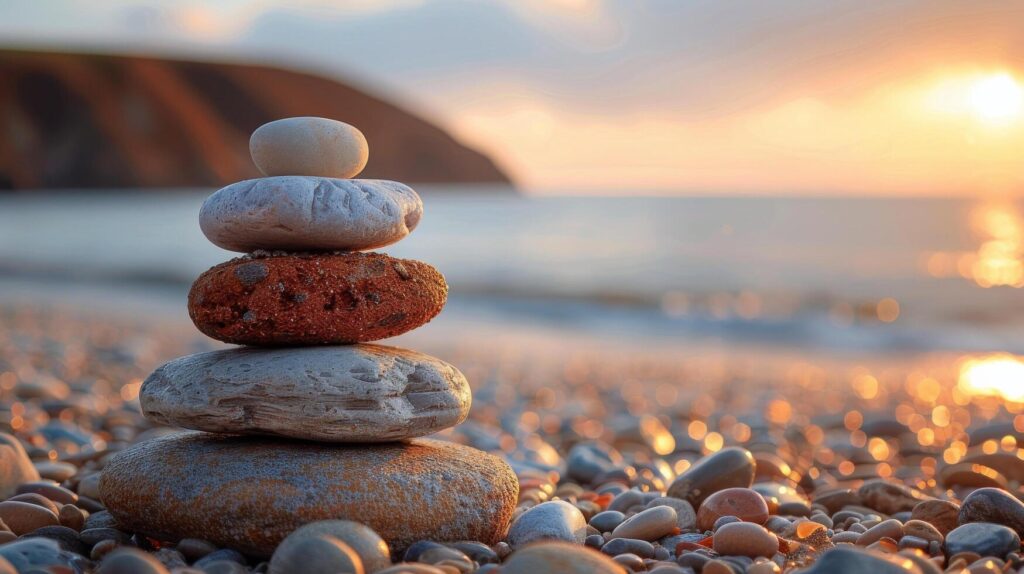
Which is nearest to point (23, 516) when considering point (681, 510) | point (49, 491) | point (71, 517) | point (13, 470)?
point (71, 517)

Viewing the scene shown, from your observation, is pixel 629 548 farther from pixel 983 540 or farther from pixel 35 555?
pixel 35 555

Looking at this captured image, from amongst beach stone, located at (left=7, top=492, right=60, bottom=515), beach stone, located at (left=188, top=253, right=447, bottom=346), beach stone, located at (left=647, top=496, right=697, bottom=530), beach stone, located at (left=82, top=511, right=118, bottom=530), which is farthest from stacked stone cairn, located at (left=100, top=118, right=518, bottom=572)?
beach stone, located at (left=647, top=496, right=697, bottom=530)

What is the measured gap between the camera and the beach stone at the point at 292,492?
2.65 m

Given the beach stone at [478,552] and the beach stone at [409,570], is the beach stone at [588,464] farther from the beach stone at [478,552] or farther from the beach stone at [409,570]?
the beach stone at [409,570]

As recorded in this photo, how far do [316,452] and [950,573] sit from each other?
6.31ft

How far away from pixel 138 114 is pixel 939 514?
242 ft

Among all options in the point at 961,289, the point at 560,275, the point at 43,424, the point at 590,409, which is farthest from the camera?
the point at 560,275

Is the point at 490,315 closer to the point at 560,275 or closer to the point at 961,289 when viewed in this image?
the point at 560,275

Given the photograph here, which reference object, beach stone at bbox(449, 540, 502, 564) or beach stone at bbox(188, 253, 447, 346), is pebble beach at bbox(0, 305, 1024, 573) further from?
beach stone at bbox(188, 253, 447, 346)

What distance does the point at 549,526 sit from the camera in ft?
9.35

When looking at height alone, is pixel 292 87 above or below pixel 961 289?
above

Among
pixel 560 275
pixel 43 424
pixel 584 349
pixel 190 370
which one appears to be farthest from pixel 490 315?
pixel 190 370

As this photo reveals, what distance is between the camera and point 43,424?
4.65 m

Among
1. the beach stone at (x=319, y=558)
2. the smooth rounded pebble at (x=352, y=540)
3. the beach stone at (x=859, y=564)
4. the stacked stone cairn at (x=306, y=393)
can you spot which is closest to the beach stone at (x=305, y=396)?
the stacked stone cairn at (x=306, y=393)
